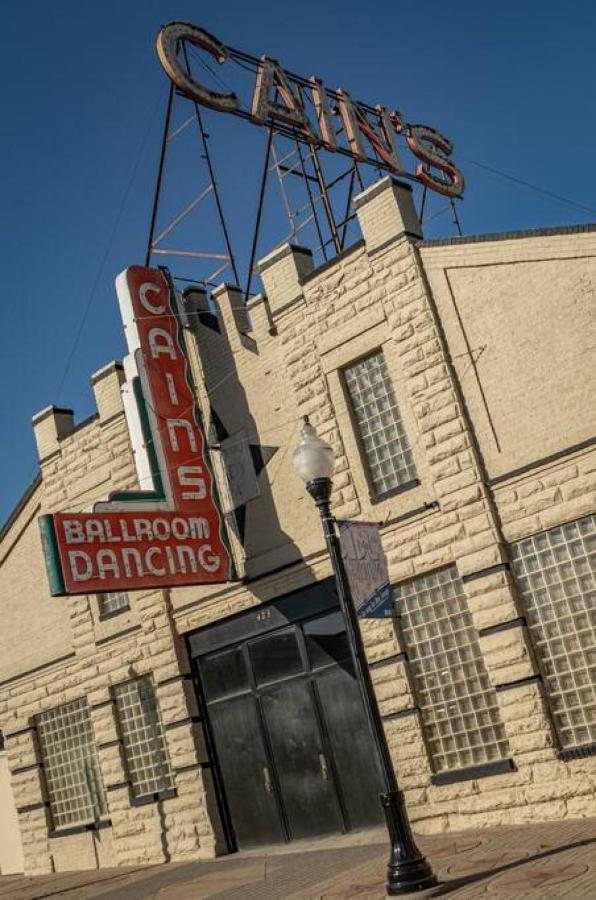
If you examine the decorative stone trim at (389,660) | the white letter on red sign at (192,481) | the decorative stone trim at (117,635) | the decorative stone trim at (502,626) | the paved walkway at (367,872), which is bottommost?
the paved walkway at (367,872)

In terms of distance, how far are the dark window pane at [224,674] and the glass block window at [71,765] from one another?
4.07 meters

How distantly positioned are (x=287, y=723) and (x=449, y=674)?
3.45 meters

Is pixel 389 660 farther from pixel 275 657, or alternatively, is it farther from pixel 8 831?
pixel 8 831

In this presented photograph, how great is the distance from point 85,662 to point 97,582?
19.6ft

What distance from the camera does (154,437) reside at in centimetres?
1603

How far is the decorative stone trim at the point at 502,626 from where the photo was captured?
12789 millimetres

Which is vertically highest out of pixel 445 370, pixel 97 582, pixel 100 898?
pixel 445 370

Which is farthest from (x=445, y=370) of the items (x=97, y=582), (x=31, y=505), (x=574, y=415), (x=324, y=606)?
(x=31, y=505)

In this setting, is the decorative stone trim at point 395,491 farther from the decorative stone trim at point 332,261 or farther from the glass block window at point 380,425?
the decorative stone trim at point 332,261

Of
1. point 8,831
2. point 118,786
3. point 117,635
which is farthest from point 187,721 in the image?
point 8,831

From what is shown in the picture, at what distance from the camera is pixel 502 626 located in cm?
1291

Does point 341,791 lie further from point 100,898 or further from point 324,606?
point 100,898

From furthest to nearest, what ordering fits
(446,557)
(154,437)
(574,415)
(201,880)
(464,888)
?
(154,437)
(201,880)
(446,557)
(574,415)
(464,888)

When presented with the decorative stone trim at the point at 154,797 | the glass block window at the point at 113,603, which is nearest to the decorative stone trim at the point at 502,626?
the decorative stone trim at the point at 154,797
